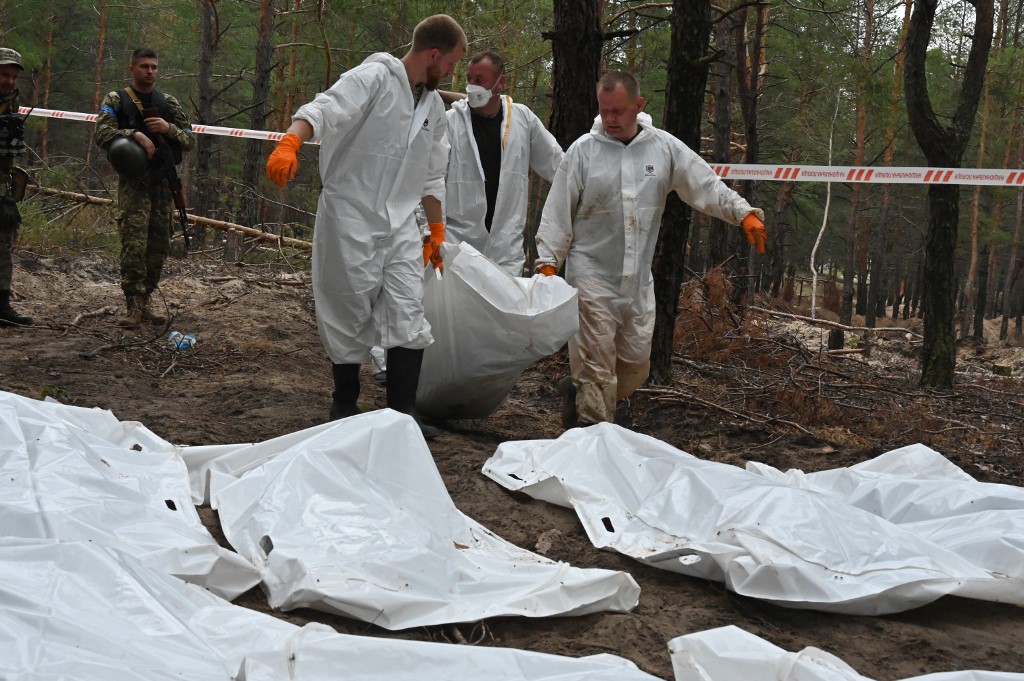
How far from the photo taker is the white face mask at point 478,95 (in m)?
5.60

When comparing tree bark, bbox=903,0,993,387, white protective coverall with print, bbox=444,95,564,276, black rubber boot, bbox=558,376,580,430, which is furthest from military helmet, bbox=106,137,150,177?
tree bark, bbox=903,0,993,387

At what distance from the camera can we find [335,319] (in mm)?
4512

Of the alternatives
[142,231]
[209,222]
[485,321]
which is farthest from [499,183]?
[209,222]

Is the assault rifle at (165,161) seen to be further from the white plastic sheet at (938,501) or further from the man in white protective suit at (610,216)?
the white plastic sheet at (938,501)

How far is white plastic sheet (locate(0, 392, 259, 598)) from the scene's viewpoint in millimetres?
2432

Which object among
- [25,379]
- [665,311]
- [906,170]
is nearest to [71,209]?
[25,379]

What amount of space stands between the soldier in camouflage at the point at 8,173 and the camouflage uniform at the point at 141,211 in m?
0.54

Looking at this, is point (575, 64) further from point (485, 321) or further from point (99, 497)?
point (99, 497)

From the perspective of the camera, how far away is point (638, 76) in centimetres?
1862

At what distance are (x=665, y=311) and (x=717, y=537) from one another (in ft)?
10.8

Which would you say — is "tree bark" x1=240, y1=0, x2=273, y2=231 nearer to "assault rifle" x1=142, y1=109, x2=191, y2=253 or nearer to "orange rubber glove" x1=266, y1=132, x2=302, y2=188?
"assault rifle" x1=142, y1=109, x2=191, y2=253

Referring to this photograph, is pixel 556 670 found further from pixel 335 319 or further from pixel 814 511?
pixel 335 319

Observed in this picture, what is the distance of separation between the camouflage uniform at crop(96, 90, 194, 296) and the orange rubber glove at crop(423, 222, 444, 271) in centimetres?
255

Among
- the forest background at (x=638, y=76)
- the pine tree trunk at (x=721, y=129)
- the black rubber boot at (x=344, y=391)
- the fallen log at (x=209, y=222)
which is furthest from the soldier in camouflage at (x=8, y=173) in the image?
the pine tree trunk at (x=721, y=129)
